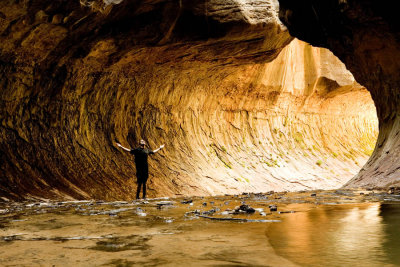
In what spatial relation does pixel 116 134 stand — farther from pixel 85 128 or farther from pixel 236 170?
pixel 236 170

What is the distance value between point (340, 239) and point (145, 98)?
38.7 feet

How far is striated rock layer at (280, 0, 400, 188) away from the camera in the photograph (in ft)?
26.8

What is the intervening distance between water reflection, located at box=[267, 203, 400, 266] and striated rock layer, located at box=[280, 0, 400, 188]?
459 cm

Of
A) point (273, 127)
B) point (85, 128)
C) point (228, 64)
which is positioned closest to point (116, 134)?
point (85, 128)

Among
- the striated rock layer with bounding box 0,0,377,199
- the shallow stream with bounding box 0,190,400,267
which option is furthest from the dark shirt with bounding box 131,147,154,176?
the shallow stream with bounding box 0,190,400,267

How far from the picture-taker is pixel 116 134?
41.6 feet

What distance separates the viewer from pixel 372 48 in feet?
29.1

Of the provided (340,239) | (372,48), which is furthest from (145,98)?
(340,239)

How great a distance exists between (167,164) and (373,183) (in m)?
7.28

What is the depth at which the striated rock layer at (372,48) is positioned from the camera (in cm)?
816

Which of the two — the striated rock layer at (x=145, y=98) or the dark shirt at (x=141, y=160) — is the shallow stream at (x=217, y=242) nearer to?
the dark shirt at (x=141, y=160)

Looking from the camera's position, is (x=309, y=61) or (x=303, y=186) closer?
(x=303, y=186)

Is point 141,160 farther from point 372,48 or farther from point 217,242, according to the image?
point 217,242

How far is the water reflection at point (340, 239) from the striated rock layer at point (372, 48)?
181 inches
